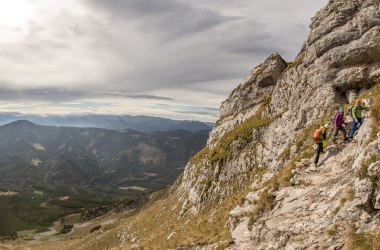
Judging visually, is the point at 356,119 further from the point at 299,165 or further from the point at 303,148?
the point at 303,148

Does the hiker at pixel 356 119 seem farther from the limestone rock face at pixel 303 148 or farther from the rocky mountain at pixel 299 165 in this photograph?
the limestone rock face at pixel 303 148

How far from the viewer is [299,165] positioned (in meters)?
28.6

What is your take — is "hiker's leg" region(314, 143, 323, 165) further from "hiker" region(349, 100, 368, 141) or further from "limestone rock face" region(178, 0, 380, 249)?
"hiker" region(349, 100, 368, 141)

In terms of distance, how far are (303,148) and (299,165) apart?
263 inches

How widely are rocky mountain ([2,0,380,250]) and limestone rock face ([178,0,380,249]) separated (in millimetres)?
99

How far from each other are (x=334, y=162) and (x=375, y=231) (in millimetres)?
10373

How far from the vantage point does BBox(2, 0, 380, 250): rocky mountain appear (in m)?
19.0

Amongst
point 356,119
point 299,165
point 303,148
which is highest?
point 356,119

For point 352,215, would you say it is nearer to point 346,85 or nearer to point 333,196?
point 333,196

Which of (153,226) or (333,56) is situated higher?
(333,56)

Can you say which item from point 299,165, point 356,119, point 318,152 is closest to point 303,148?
point 299,165

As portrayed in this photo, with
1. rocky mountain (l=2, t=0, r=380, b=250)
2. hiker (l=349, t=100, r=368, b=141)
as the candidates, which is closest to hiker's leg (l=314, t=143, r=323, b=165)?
rocky mountain (l=2, t=0, r=380, b=250)

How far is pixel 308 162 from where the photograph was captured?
1117 inches

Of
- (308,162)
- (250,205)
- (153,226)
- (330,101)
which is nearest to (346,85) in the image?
(330,101)
